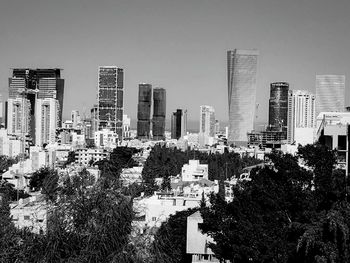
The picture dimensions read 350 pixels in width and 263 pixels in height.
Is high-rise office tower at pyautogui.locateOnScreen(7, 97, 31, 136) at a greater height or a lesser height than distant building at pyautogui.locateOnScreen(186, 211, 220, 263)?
greater

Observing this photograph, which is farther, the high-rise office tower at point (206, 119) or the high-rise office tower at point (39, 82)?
the high-rise office tower at point (206, 119)

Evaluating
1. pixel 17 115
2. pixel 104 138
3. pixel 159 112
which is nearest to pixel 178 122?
pixel 159 112

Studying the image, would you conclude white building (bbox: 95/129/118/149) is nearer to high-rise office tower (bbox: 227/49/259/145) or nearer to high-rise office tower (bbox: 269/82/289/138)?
high-rise office tower (bbox: 227/49/259/145)

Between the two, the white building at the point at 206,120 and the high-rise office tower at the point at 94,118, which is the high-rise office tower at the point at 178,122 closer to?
the white building at the point at 206,120

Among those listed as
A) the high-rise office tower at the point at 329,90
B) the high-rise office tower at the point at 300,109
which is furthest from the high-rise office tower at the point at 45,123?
the high-rise office tower at the point at 300,109

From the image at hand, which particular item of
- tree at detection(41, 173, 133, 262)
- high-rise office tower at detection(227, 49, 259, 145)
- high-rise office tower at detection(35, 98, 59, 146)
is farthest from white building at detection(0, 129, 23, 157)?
tree at detection(41, 173, 133, 262)

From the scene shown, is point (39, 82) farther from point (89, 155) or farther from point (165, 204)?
point (165, 204)

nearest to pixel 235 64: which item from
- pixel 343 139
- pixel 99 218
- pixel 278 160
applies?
pixel 343 139
